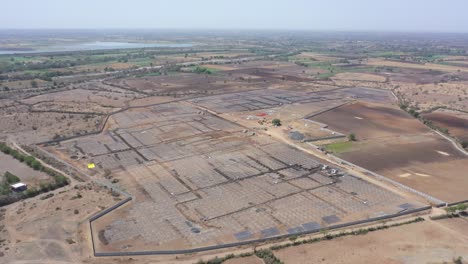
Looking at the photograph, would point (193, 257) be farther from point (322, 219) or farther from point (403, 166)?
point (403, 166)

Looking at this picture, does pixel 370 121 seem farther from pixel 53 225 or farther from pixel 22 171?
pixel 22 171

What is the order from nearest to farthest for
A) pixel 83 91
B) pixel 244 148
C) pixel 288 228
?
pixel 288 228
pixel 244 148
pixel 83 91

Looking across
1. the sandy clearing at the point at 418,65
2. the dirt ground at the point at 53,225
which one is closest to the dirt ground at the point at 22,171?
the dirt ground at the point at 53,225

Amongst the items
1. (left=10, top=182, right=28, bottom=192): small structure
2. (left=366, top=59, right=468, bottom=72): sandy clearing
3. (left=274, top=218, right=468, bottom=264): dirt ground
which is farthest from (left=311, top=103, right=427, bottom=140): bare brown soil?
(left=366, top=59, right=468, bottom=72): sandy clearing

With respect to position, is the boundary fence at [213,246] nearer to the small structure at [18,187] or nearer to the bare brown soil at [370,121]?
the small structure at [18,187]

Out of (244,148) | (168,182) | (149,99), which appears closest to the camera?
(168,182)

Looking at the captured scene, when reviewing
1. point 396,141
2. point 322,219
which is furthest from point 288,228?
point 396,141

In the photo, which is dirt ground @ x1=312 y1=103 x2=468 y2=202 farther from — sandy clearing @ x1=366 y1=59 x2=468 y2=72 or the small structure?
sandy clearing @ x1=366 y1=59 x2=468 y2=72

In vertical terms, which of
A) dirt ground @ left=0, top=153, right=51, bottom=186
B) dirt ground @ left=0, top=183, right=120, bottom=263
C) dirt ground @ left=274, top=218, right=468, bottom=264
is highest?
dirt ground @ left=0, top=153, right=51, bottom=186
